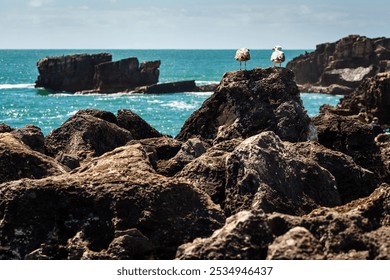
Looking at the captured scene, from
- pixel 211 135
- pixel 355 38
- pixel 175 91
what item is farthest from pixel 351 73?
pixel 211 135

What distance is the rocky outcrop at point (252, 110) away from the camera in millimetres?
15211

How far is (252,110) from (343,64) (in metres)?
116

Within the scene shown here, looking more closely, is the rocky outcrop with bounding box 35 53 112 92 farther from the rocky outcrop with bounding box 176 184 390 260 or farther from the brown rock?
the brown rock

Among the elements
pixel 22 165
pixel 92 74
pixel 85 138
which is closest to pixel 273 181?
pixel 22 165

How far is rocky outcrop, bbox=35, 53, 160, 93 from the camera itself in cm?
11594

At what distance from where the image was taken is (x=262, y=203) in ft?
28.7

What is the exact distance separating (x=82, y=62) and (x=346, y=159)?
113 metres

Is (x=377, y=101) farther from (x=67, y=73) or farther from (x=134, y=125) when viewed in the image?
(x=67, y=73)

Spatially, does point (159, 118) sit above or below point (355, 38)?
below

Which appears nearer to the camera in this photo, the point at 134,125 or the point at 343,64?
the point at 134,125

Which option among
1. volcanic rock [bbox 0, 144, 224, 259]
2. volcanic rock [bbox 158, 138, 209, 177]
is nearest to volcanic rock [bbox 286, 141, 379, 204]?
volcanic rock [bbox 158, 138, 209, 177]

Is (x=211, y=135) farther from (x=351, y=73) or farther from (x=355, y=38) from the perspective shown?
(x=355, y=38)

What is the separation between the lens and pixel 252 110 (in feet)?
51.9

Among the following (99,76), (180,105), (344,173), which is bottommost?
(180,105)
